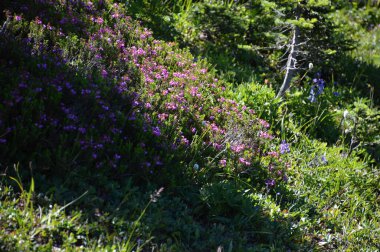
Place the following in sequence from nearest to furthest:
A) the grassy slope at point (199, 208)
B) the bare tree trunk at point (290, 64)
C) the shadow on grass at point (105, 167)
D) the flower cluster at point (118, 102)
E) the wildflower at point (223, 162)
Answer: the grassy slope at point (199, 208) < the shadow on grass at point (105, 167) < the flower cluster at point (118, 102) < the wildflower at point (223, 162) < the bare tree trunk at point (290, 64)

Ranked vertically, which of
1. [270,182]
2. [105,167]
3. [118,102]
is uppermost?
[118,102]

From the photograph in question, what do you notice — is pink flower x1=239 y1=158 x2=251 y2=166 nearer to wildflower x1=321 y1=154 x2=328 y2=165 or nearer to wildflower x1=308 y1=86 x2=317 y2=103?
wildflower x1=321 y1=154 x2=328 y2=165

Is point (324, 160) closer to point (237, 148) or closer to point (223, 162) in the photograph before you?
point (237, 148)

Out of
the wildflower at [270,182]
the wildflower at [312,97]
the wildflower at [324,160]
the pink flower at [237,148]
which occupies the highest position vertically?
the wildflower at [312,97]

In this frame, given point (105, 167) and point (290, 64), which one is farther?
point (290, 64)

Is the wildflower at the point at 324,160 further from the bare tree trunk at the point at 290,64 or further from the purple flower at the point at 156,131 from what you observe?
the purple flower at the point at 156,131

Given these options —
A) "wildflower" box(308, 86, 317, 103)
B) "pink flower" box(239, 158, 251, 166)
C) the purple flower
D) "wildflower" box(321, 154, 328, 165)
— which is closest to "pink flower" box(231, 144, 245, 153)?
"pink flower" box(239, 158, 251, 166)

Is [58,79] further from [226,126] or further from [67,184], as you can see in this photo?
[226,126]

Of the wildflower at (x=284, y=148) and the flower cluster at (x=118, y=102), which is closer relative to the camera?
the flower cluster at (x=118, y=102)

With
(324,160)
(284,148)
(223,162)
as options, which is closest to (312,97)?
(324,160)

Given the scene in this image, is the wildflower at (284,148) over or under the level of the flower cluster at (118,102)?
under

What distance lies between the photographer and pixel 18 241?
10.2ft

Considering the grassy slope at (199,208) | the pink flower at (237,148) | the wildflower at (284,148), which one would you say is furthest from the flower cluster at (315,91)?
the pink flower at (237,148)

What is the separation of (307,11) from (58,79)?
385cm
